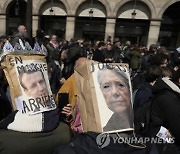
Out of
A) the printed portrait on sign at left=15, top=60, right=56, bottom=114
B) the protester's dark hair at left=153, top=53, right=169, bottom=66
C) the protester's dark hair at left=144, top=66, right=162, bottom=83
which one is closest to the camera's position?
the printed portrait on sign at left=15, top=60, right=56, bottom=114

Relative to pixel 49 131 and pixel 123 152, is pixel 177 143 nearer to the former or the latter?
pixel 123 152

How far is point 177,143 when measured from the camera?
2.62 m

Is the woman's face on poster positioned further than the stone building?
No

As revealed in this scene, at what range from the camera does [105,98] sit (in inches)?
66.2

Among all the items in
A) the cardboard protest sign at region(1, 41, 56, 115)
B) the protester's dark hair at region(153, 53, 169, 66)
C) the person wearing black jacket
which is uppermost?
the cardboard protest sign at region(1, 41, 56, 115)

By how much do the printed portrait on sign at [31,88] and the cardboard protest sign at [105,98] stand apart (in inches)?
11.1

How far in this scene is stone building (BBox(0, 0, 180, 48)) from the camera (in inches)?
856

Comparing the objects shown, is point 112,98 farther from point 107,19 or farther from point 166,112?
point 107,19

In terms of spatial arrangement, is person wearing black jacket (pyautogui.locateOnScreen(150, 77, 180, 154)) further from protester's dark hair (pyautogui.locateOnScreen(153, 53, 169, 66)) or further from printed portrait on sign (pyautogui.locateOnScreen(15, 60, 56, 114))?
protester's dark hair (pyautogui.locateOnScreen(153, 53, 169, 66))

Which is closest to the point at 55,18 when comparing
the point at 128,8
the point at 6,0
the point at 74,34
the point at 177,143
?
the point at 74,34

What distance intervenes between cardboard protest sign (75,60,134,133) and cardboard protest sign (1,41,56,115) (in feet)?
0.94

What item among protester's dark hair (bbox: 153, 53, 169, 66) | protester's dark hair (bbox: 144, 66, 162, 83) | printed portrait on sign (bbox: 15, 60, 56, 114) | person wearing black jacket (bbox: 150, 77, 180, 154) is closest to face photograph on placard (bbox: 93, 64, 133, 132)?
printed portrait on sign (bbox: 15, 60, 56, 114)

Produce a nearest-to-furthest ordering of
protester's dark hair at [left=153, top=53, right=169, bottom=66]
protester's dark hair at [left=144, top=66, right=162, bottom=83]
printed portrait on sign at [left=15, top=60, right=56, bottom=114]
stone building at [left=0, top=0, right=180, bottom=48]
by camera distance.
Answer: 1. printed portrait on sign at [left=15, top=60, right=56, bottom=114]
2. protester's dark hair at [left=144, top=66, right=162, bottom=83]
3. protester's dark hair at [left=153, top=53, right=169, bottom=66]
4. stone building at [left=0, top=0, right=180, bottom=48]

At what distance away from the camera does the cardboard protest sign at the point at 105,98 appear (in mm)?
1657
